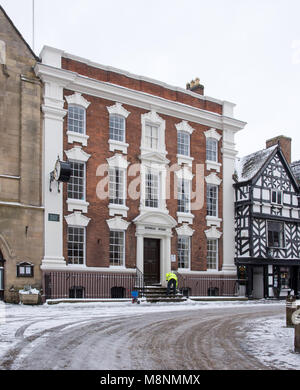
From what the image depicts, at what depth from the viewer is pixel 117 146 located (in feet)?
88.7

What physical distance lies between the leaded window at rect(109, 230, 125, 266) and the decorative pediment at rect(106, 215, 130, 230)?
35 centimetres

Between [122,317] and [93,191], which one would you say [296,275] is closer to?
[93,191]

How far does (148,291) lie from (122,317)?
32.6 feet

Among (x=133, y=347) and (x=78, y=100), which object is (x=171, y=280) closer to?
(x=78, y=100)

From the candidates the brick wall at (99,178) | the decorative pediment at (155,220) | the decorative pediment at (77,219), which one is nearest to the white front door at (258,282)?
the brick wall at (99,178)

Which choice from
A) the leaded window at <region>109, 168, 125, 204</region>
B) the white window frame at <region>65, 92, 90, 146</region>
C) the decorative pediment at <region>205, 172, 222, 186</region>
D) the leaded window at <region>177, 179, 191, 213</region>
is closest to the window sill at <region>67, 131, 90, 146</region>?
the white window frame at <region>65, 92, 90, 146</region>

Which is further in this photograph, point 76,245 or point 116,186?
point 116,186

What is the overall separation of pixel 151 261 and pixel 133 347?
17.9 metres

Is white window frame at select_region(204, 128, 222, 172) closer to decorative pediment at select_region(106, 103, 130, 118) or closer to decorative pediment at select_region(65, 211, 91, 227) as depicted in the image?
decorative pediment at select_region(106, 103, 130, 118)

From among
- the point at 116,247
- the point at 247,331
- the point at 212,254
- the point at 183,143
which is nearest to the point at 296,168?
the point at 212,254

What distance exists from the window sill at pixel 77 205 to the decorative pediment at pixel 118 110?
203 inches

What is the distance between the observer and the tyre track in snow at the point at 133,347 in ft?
27.7
